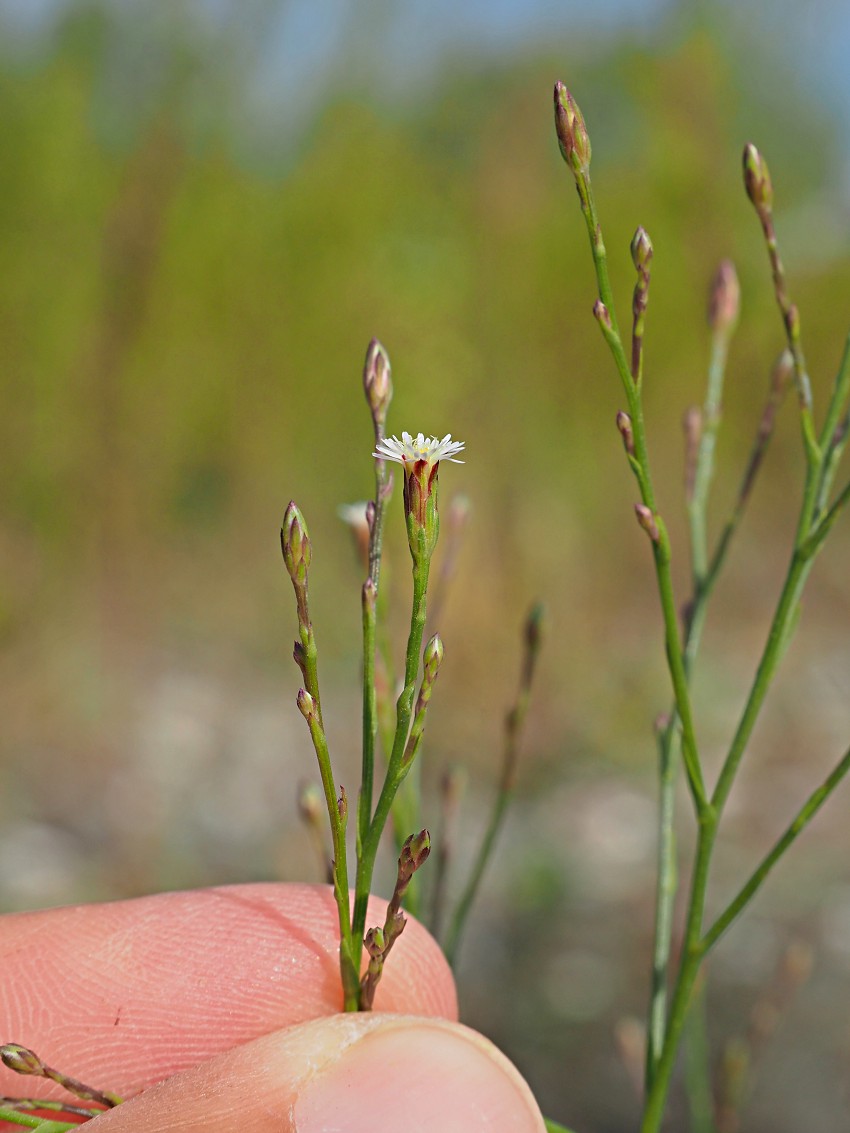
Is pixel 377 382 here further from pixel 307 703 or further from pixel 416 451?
pixel 307 703

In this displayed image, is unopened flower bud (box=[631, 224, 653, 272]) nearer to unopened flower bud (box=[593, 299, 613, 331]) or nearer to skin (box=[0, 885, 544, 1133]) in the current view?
unopened flower bud (box=[593, 299, 613, 331])

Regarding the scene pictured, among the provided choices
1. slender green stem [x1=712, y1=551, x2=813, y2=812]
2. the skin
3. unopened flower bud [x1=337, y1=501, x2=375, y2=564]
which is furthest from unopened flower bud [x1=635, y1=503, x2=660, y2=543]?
the skin

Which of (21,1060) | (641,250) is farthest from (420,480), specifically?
(21,1060)

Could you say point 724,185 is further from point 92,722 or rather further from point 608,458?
point 92,722

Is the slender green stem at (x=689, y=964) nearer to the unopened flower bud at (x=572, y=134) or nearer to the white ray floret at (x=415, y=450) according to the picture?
the white ray floret at (x=415, y=450)

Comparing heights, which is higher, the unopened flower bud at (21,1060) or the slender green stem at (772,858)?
the slender green stem at (772,858)

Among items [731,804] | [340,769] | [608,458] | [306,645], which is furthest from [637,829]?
[306,645]

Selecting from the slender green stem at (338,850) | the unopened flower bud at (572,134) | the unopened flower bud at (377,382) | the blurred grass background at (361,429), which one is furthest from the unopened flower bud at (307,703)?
the blurred grass background at (361,429)
